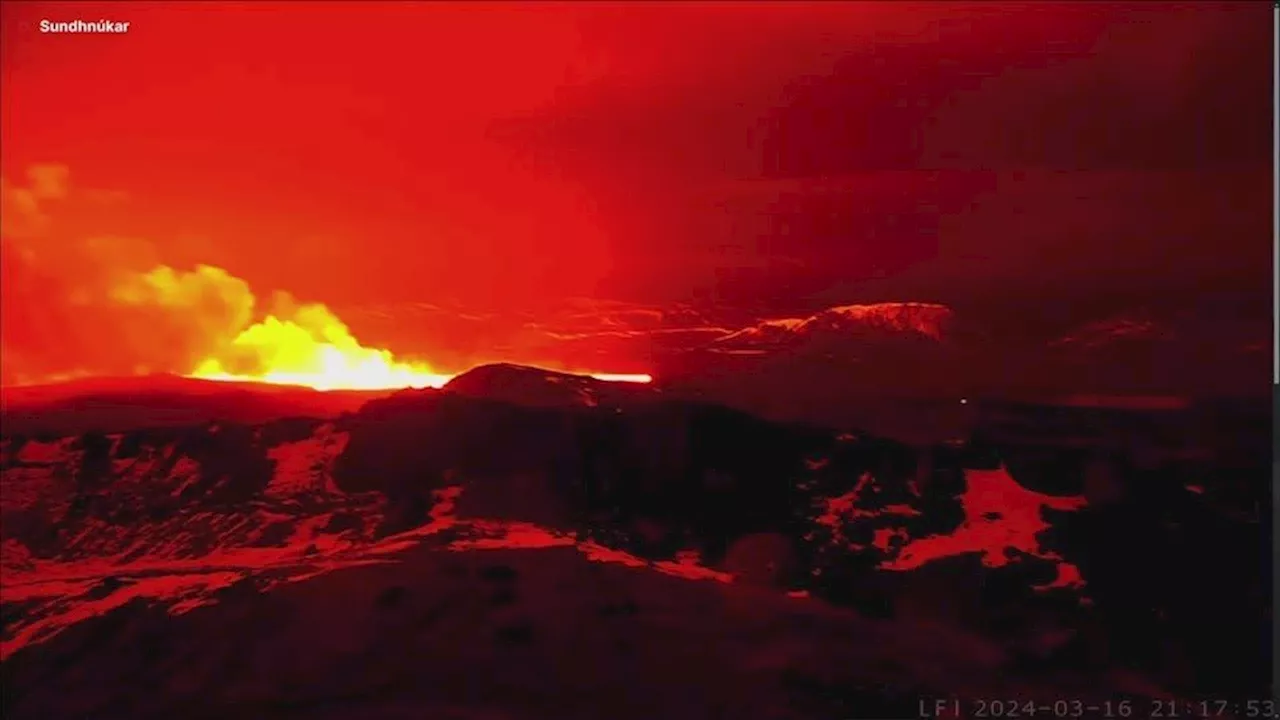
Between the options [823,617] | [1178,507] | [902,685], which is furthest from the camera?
[1178,507]

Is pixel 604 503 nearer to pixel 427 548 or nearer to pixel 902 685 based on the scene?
pixel 427 548

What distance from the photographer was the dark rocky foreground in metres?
11.5

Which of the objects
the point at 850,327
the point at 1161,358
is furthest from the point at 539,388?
the point at 1161,358

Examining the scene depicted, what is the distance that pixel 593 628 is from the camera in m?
12.1

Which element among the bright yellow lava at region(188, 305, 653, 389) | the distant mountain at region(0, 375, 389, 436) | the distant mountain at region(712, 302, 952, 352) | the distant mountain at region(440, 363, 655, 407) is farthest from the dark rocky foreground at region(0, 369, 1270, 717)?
the distant mountain at region(712, 302, 952, 352)

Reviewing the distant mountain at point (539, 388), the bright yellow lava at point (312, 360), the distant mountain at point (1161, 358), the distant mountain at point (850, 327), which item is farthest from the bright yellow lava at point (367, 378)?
the distant mountain at point (1161, 358)

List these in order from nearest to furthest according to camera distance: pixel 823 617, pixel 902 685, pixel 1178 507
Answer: pixel 902 685 < pixel 823 617 < pixel 1178 507

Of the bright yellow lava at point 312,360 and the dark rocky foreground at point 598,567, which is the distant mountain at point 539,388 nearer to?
the dark rocky foreground at point 598,567

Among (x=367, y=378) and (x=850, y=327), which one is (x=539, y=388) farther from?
(x=850, y=327)

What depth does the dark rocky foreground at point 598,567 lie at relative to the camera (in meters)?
11.5

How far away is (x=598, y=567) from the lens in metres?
12.7

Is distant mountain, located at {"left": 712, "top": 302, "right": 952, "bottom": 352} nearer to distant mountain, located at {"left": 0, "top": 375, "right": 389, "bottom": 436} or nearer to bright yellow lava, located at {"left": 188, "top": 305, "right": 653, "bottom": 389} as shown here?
bright yellow lava, located at {"left": 188, "top": 305, "right": 653, "bottom": 389}

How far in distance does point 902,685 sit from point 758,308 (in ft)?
14.5

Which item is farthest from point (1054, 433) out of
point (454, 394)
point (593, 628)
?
point (454, 394)
